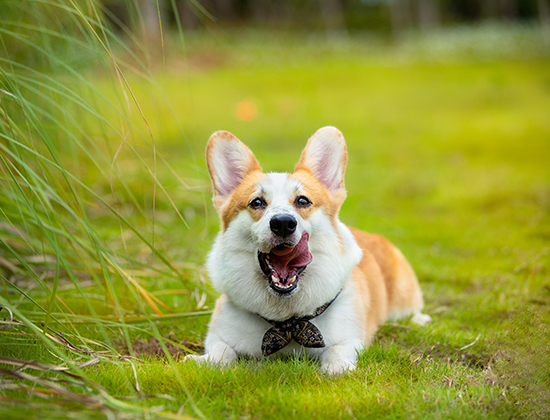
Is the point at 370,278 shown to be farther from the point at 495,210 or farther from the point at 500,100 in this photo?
the point at 500,100

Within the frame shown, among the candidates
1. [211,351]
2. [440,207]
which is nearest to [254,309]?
[211,351]

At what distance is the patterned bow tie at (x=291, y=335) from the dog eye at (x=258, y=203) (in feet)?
2.11

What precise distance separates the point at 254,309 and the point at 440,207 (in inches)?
199

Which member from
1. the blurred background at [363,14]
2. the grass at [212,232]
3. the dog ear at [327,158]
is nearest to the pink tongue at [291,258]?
the grass at [212,232]

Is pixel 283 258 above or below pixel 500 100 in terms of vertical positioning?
above

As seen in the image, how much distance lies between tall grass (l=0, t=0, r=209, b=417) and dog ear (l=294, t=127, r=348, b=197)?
852 mm

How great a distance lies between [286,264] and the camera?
2666 millimetres

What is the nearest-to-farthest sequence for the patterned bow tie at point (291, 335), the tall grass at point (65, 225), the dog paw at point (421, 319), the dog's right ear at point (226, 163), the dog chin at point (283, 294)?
the tall grass at point (65, 225), the dog chin at point (283, 294), the patterned bow tie at point (291, 335), the dog's right ear at point (226, 163), the dog paw at point (421, 319)

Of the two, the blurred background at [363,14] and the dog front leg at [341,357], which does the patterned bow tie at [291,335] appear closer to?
the dog front leg at [341,357]

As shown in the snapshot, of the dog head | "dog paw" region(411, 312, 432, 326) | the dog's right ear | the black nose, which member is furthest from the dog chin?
"dog paw" region(411, 312, 432, 326)

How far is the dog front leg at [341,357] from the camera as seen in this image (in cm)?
262

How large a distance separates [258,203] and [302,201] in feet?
0.83

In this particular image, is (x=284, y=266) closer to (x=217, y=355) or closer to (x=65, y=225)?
(x=217, y=355)

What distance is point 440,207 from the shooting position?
23.5 feet
